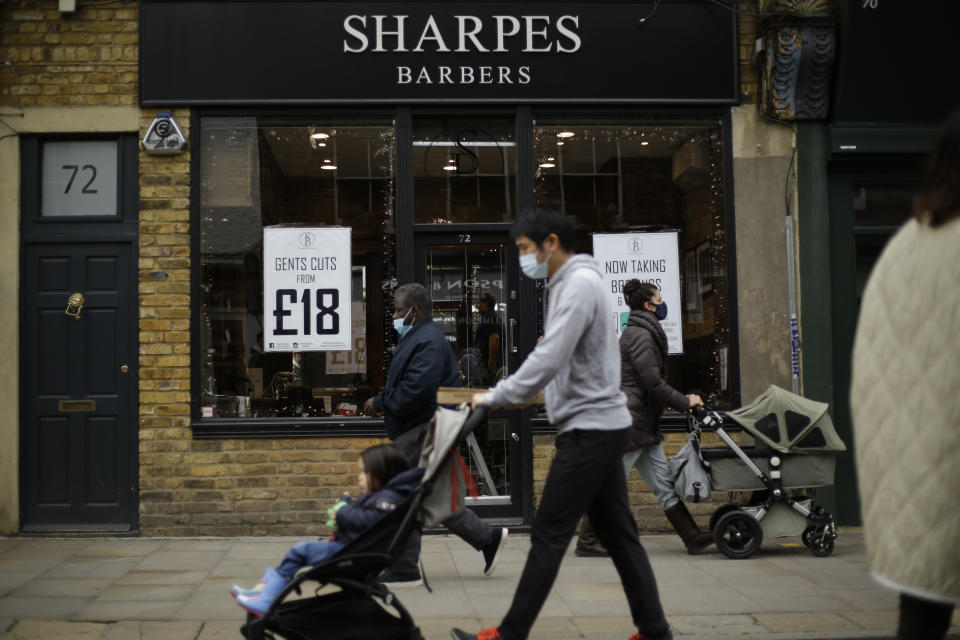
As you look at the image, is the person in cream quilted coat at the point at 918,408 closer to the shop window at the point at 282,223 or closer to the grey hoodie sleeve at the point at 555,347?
the grey hoodie sleeve at the point at 555,347

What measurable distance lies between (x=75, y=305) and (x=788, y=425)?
19.0 feet

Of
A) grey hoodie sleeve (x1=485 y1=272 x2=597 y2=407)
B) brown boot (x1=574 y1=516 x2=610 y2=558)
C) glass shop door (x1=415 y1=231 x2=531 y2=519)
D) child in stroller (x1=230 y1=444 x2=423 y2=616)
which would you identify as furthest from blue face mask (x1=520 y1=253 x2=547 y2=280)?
glass shop door (x1=415 y1=231 x2=531 y2=519)

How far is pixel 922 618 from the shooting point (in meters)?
3.17

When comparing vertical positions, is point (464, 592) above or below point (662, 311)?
below

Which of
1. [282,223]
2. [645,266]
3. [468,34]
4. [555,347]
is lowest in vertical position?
[555,347]

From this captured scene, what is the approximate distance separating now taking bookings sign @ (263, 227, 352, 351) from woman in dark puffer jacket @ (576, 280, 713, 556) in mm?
2517

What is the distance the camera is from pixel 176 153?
8.83 metres

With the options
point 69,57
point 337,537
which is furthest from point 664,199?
point 337,537

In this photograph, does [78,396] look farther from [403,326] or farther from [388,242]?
[403,326]

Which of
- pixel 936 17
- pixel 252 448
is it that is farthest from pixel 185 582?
pixel 936 17

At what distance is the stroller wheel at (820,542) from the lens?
769cm

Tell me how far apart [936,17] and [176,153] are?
256 inches

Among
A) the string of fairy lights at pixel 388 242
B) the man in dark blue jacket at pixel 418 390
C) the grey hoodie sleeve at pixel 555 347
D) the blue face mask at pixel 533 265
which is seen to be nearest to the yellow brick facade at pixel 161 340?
the string of fairy lights at pixel 388 242

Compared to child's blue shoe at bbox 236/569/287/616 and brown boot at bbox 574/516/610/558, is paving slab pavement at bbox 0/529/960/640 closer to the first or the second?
brown boot at bbox 574/516/610/558
